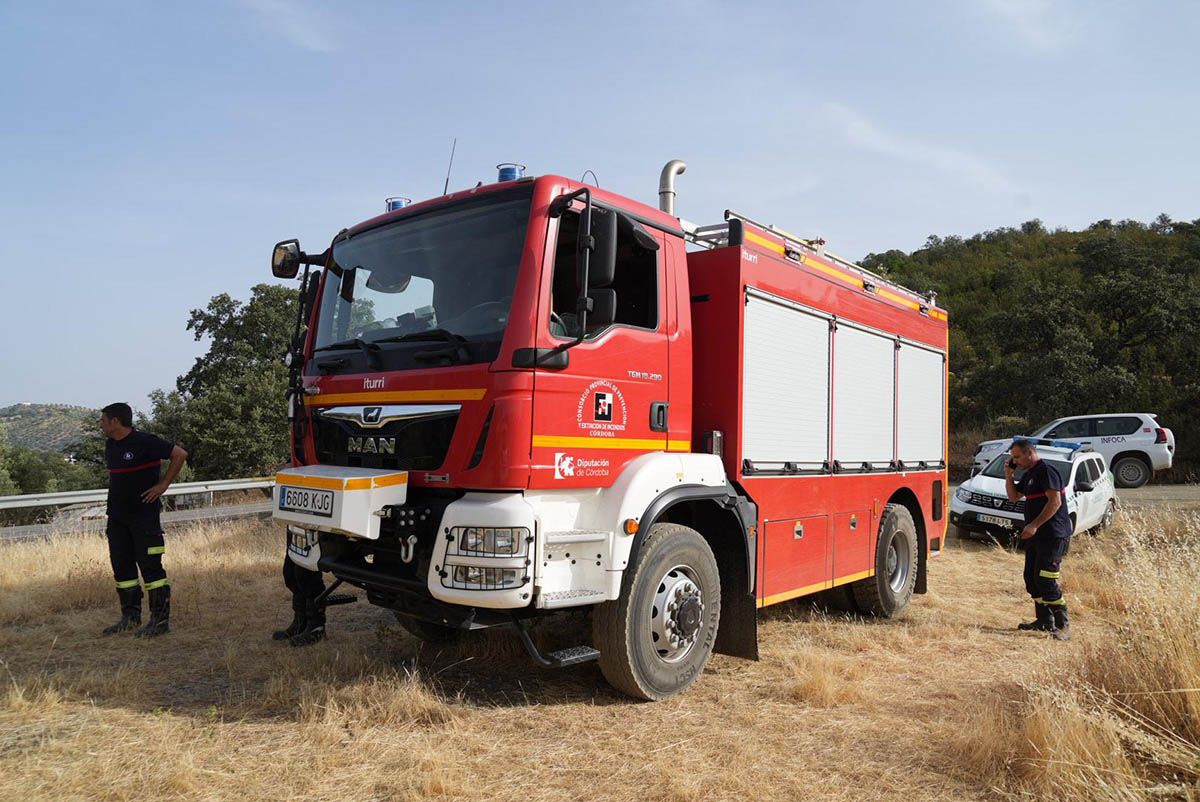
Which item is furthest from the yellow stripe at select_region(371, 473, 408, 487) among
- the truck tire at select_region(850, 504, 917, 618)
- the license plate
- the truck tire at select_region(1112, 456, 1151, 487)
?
the truck tire at select_region(1112, 456, 1151, 487)

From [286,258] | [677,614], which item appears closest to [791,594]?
[677,614]

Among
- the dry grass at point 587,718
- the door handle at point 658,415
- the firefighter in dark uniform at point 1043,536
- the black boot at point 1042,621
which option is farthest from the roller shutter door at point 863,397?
the door handle at point 658,415

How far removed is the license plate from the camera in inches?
164

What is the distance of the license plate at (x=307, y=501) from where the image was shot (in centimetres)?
417

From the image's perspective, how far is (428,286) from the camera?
15.0ft

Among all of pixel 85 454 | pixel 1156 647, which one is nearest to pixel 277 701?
pixel 1156 647

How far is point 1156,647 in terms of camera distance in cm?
395

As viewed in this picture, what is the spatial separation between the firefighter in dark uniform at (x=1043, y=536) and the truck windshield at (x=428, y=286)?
17.0ft

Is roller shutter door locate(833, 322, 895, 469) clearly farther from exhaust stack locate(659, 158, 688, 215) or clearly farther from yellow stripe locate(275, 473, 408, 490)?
yellow stripe locate(275, 473, 408, 490)

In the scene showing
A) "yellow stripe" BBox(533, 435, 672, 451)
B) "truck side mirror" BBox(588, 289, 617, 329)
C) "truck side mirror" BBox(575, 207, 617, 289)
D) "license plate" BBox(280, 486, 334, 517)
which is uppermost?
"truck side mirror" BBox(575, 207, 617, 289)

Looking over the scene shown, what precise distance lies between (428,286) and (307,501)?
133cm

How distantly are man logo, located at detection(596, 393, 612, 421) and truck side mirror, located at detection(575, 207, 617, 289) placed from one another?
63cm

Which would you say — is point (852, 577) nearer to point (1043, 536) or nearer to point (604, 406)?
point (1043, 536)

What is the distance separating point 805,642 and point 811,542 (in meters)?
0.77
